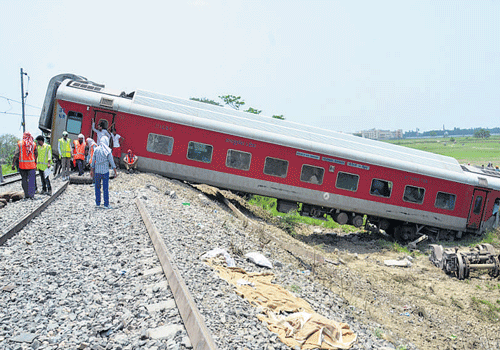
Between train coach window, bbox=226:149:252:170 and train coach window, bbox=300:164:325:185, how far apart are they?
6.84 feet

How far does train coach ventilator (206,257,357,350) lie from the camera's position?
14.1 ft

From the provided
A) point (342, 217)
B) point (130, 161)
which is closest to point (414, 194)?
point (342, 217)

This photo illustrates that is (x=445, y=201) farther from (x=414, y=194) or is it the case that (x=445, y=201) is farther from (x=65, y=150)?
(x=65, y=150)

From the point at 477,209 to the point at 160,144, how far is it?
13.0m

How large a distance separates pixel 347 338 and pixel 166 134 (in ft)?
37.7

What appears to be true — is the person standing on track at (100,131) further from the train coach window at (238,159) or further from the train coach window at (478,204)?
the train coach window at (478,204)

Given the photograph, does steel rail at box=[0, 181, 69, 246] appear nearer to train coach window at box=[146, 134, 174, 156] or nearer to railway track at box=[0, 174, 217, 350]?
railway track at box=[0, 174, 217, 350]

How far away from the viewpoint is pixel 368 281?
A: 35.6ft

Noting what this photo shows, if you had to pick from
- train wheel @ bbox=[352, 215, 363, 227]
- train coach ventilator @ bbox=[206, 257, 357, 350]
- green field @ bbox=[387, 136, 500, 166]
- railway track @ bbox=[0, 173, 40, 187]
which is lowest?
green field @ bbox=[387, 136, 500, 166]

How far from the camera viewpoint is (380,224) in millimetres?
16734

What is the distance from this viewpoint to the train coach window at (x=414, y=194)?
1604cm

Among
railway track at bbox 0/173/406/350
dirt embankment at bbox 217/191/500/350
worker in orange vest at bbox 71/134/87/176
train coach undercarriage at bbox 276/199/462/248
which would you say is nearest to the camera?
railway track at bbox 0/173/406/350

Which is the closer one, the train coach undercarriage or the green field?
the train coach undercarriage

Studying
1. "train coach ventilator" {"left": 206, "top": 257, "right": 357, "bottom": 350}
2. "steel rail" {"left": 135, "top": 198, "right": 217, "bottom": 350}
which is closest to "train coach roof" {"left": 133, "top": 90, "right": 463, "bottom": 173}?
"train coach ventilator" {"left": 206, "top": 257, "right": 357, "bottom": 350}
